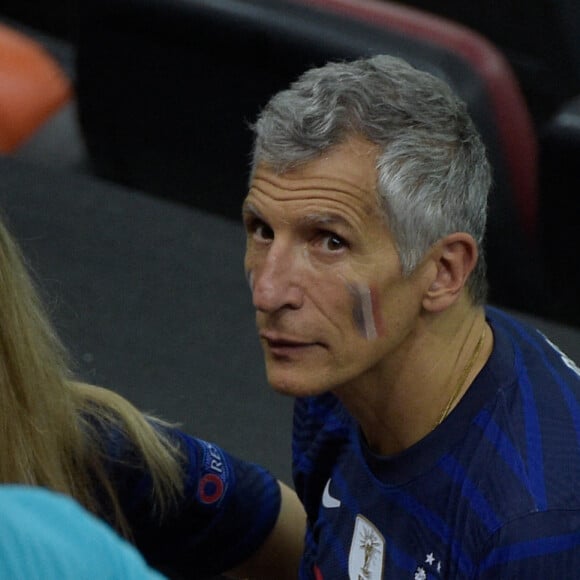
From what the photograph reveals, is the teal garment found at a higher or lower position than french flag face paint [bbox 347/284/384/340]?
higher

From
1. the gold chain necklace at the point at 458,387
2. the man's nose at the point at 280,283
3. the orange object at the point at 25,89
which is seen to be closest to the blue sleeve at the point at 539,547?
the gold chain necklace at the point at 458,387

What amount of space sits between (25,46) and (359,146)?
2.04 meters

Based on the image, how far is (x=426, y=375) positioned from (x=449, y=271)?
0.34 ft

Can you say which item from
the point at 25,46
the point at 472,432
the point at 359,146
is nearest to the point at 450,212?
the point at 359,146

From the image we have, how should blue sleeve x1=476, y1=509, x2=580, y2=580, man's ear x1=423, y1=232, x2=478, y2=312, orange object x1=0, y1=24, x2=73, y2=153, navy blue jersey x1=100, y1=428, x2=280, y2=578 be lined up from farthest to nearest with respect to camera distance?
orange object x1=0, y1=24, x2=73, y2=153 → navy blue jersey x1=100, y1=428, x2=280, y2=578 → man's ear x1=423, y1=232, x2=478, y2=312 → blue sleeve x1=476, y1=509, x2=580, y2=580

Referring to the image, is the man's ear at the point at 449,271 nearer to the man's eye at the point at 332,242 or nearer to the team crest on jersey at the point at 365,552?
the man's eye at the point at 332,242

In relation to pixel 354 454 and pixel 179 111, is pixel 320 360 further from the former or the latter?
pixel 179 111

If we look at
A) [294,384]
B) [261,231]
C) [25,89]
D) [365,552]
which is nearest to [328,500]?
[365,552]

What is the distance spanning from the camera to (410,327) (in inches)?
45.3

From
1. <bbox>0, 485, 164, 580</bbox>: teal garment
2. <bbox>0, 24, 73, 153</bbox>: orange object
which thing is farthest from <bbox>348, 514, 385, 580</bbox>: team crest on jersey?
<bbox>0, 24, 73, 153</bbox>: orange object

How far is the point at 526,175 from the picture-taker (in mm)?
2502

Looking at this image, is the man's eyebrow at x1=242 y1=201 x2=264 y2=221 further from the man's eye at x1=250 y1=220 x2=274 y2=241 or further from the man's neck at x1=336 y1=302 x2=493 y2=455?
the man's neck at x1=336 y1=302 x2=493 y2=455

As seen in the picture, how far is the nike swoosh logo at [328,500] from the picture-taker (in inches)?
50.5

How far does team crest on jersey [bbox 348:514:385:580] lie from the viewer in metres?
1.19
